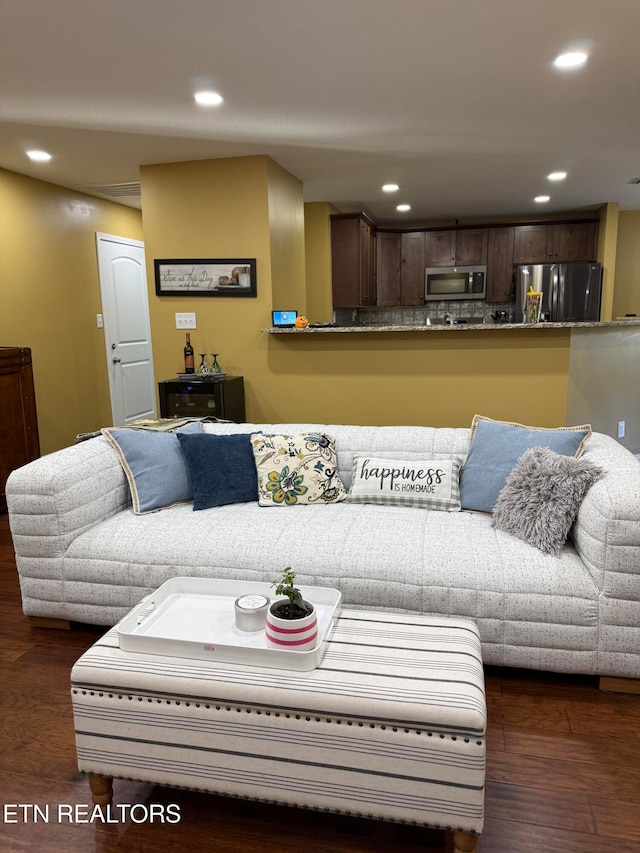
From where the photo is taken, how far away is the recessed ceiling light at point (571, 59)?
2918 mm

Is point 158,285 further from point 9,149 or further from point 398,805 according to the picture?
point 398,805

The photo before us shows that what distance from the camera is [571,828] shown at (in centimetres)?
156

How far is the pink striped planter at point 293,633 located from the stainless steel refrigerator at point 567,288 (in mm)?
6350

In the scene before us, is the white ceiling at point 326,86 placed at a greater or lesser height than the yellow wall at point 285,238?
greater

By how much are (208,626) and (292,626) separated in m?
0.35

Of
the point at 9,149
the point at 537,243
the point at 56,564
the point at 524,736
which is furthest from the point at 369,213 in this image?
the point at 524,736

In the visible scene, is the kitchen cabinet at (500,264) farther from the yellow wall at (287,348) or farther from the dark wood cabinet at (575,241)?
the yellow wall at (287,348)

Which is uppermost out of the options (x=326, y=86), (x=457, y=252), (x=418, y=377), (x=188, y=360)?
(x=326, y=86)

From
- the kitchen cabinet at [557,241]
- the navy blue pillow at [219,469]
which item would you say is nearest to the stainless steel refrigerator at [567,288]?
the kitchen cabinet at [557,241]

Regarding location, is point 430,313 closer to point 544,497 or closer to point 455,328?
point 455,328

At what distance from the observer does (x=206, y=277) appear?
190 inches

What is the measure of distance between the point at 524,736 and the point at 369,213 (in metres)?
6.35

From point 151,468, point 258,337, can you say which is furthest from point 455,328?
point 151,468

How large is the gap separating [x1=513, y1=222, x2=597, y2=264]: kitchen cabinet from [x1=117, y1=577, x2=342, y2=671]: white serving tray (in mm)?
6543
